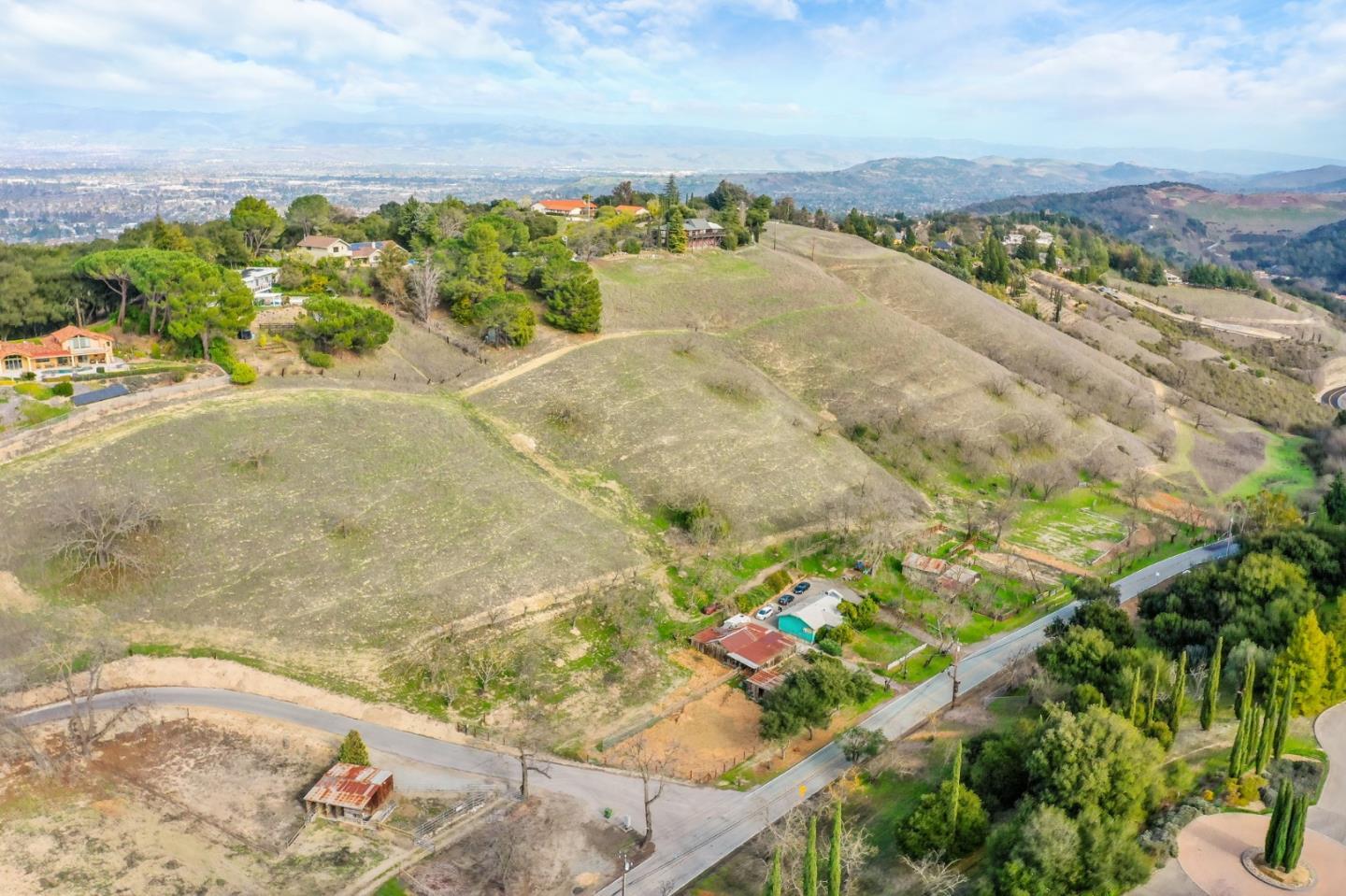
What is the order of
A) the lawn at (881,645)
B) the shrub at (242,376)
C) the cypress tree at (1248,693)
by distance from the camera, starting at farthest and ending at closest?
the shrub at (242,376)
the lawn at (881,645)
the cypress tree at (1248,693)

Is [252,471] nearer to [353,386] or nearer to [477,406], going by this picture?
[353,386]

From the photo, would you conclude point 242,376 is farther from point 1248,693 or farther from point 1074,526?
point 1074,526

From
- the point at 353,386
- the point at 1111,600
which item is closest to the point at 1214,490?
the point at 1111,600

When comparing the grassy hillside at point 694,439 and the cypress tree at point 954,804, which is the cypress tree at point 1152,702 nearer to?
the cypress tree at point 954,804

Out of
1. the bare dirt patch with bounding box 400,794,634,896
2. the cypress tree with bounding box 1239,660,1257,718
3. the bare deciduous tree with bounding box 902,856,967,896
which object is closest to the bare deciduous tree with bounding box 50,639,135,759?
the bare dirt patch with bounding box 400,794,634,896

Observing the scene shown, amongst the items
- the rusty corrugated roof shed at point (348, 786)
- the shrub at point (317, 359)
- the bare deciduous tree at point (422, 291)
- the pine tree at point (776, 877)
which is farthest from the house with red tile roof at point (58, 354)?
the pine tree at point (776, 877)

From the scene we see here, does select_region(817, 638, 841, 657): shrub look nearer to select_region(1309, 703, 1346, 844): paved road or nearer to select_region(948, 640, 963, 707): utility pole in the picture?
select_region(948, 640, 963, 707): utility pole
